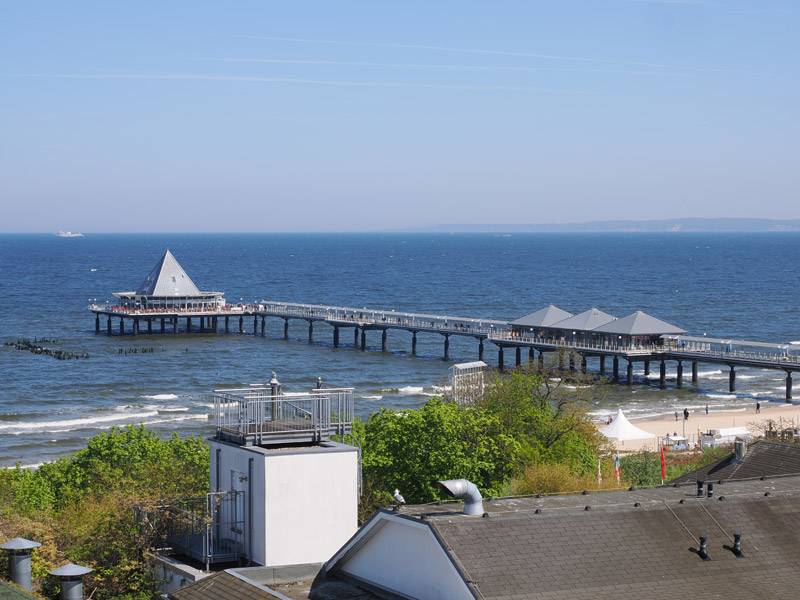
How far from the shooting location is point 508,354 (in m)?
97.7

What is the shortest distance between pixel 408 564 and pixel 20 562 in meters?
5.87

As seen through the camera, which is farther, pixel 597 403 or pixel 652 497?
pixel 597 403

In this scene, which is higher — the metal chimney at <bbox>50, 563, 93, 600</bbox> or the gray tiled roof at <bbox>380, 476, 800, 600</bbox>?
the gray tiled roof at <bbox>380, 476, 800, 600</bbox>

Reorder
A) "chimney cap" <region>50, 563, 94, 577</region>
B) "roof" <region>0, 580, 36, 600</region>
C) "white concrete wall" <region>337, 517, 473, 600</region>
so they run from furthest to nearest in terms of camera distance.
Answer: "chimney cap" <region>50, 563, 94, 577</region> → "roof" <region>0, 580, 36, 600</region> → "white concrete wall" <region>337, 517, 473, 600</region>

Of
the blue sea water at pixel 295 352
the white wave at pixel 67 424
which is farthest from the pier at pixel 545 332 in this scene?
the white wave at pixel 67 424

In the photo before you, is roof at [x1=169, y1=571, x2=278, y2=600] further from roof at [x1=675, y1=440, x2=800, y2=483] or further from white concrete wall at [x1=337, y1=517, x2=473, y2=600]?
roof at [x1=675, y1=440, x2=800, y2=483]

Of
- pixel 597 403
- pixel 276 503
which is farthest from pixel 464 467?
pixel 597 403

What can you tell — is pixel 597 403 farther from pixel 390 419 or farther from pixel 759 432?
pixel 390 419

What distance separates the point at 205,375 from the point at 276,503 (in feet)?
206

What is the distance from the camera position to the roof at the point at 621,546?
50.1 feet

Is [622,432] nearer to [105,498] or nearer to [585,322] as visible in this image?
[105,498]

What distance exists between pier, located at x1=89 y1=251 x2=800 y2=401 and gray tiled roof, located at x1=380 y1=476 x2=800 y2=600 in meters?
48.5

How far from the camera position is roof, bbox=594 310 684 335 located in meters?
77.2

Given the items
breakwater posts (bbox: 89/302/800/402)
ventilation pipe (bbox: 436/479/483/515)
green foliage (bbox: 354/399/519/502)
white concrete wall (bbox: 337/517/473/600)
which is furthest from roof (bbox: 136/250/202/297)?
ventilation pipe (bbox: 436/479/483/515)
